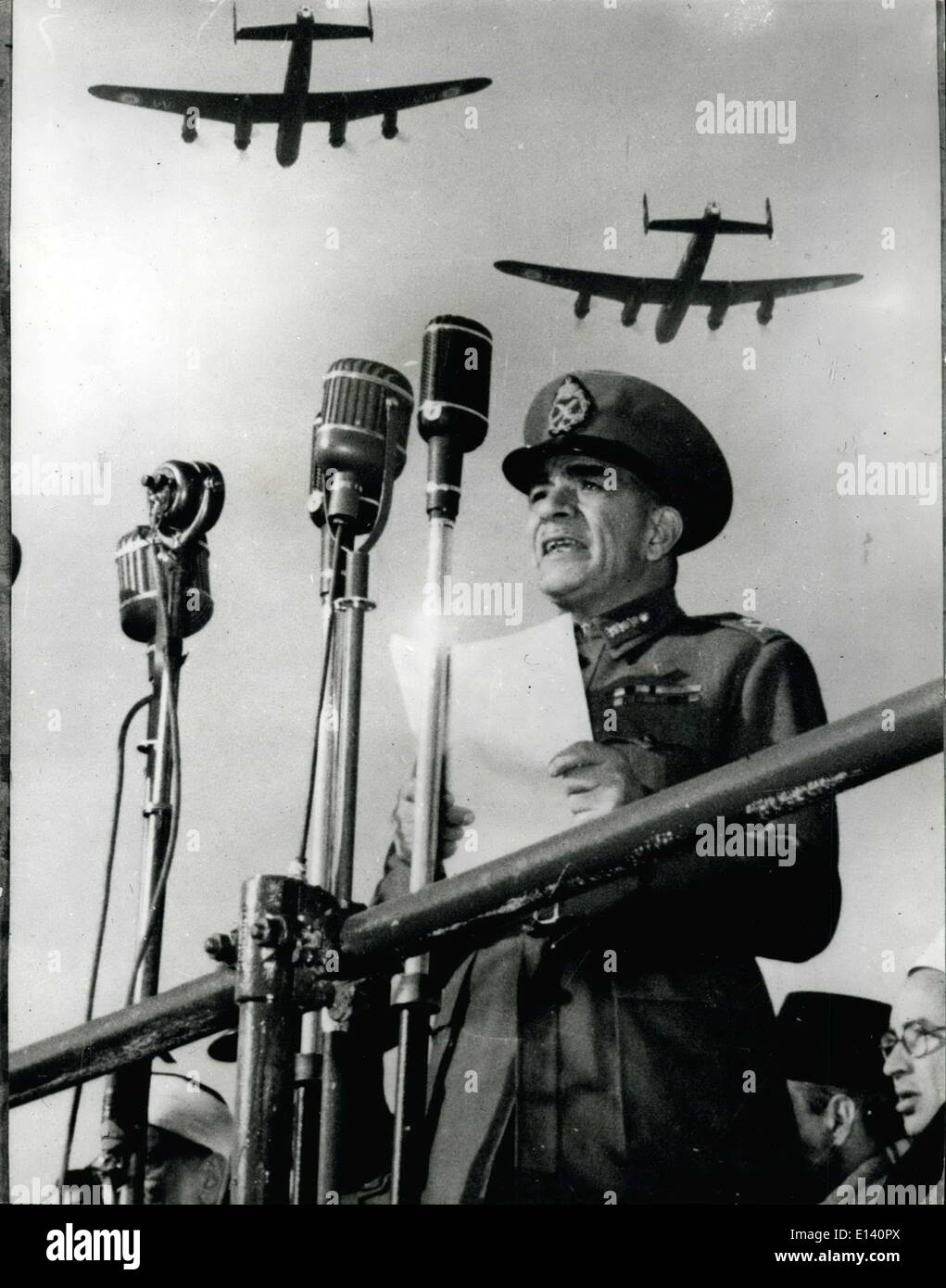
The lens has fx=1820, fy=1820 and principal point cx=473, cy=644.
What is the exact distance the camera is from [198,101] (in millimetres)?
3527

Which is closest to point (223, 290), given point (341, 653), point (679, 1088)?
point (341, 653)

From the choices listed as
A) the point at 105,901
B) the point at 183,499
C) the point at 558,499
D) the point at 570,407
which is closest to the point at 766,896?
the point at 558,499

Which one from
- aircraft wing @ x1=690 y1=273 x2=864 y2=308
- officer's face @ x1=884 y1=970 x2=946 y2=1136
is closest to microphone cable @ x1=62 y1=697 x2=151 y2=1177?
aircraft wing @ x1=690 y1=273 x2=864 y2=308

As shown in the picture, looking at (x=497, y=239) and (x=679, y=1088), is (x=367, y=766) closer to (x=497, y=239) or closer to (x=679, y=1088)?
(x=679, y=1088)

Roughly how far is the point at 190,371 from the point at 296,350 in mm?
205

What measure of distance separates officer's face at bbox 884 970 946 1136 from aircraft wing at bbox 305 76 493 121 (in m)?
1.84

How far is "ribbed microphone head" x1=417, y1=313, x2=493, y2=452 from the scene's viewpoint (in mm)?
3404

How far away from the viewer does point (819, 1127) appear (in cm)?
296

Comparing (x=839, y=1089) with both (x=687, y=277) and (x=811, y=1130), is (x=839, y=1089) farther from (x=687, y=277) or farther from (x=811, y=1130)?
(x=687, y=277)

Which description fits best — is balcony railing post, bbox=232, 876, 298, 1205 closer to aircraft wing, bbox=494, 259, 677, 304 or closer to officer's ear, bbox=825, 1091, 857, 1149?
officer's ear, bbox=825, 1091, 857, 1149

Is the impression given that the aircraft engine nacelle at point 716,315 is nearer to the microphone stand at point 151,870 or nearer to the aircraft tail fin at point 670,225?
the aircraft tail fin at point 670,225

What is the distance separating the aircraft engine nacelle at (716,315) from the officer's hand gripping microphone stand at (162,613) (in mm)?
966

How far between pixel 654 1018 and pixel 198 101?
1.94m

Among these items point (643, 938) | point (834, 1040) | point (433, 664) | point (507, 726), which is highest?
point (433, 664)
